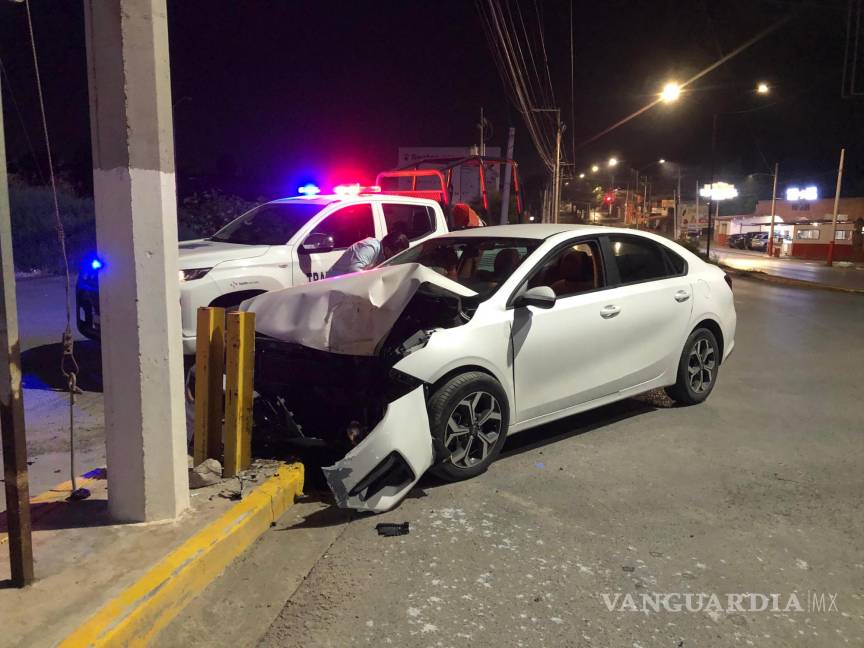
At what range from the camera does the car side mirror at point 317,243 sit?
7.60 m

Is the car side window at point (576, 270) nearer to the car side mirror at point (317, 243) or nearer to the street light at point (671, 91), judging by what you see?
the car side mirror at point (317, 243)

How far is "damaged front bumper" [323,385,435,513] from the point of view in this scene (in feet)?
13.0

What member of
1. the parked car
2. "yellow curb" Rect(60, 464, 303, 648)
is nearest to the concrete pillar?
"yellow curb" Rect(60, 464, 303, 648)

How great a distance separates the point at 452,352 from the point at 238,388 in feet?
4.35

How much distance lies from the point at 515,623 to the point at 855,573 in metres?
1.80

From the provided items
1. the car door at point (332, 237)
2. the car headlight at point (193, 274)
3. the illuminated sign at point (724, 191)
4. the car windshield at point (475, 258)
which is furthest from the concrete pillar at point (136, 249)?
the illuminated sign at point (724, 191)

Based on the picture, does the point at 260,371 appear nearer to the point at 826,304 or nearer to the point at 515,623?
the point at 515,623

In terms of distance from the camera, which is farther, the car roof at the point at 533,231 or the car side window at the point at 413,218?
the car side window at the point at 413,218

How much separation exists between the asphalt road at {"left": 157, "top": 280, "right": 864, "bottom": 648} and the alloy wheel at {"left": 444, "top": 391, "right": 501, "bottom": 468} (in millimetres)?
186

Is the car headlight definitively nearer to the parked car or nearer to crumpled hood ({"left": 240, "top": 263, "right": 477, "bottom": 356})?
crumpled hood ({"left": 240, "top": 263, "right": 477, "bottom": 356})

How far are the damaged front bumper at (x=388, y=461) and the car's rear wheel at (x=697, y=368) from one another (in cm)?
300

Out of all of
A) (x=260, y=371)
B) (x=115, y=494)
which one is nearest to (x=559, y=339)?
(x=260, y=371)

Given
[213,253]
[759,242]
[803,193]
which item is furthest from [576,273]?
[803,193]

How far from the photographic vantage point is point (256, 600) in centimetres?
320
